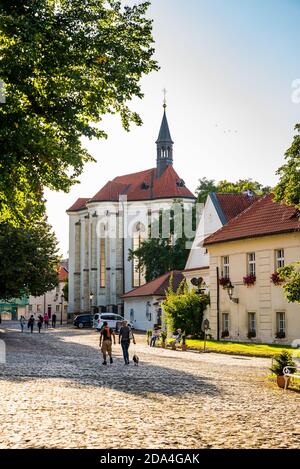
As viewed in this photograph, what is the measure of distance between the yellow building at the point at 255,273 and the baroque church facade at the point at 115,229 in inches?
1792

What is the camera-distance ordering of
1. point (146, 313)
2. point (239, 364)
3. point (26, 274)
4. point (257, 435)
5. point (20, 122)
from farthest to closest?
point (146, 313), point (26, 274), point (239, 364), point (20, 122), point (257, 435)

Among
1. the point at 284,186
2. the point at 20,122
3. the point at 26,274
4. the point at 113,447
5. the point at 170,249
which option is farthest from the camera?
the point at 170,249

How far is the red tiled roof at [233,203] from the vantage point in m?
46.5

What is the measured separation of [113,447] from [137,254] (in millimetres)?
64555

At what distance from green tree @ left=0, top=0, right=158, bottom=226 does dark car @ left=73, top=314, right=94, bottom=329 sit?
50901mm

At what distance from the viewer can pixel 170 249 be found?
71125 millimetres

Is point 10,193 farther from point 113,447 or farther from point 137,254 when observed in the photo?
point 137,254

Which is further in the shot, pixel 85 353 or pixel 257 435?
pixel 85 353

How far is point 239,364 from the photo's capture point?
2589 centimetres

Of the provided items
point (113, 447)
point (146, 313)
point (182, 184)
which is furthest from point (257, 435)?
point (182, 184)

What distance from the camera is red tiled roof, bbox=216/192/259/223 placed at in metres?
46.5

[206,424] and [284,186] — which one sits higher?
[284,186]

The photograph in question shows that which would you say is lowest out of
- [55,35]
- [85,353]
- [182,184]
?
[85,353]

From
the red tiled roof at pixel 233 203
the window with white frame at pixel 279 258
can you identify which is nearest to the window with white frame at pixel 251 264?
the window with white frame at pixel 279 258
